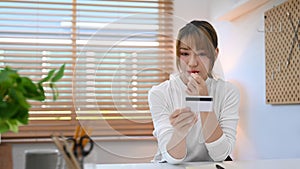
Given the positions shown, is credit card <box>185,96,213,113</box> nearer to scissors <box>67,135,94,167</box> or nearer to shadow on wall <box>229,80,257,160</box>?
scissors <box>67,135,94,167</box>

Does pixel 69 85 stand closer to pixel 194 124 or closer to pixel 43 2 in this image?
pixel 43 2

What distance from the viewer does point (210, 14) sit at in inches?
122

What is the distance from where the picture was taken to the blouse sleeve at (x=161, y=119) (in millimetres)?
1225

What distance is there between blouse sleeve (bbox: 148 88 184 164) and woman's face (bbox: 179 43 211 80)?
0.12 meters

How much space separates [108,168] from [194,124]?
284 mm

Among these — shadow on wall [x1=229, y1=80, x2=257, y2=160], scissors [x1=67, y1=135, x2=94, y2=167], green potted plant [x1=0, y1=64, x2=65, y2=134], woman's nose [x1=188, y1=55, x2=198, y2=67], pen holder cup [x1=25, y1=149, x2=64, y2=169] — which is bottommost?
shadow on wall [x1=229, y1=80, x2=257, y2=160]

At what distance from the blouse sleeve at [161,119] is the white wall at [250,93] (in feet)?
1.78

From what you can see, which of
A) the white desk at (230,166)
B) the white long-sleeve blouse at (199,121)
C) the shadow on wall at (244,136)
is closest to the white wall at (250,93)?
the shadow on wall at (244,136)

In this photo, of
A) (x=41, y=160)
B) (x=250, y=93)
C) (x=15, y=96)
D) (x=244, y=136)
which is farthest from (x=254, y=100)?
(x=15, y=96)

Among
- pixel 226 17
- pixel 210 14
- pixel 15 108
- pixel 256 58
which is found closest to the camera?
pixel 15 108

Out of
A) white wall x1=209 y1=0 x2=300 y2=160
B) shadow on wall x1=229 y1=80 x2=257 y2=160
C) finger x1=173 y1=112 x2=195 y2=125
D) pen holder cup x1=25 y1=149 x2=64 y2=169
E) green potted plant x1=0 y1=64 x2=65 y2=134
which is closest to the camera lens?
green potted plant x1=0 y1=64 x2=65 y2=134

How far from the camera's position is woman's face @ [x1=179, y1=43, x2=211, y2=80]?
1.18 m

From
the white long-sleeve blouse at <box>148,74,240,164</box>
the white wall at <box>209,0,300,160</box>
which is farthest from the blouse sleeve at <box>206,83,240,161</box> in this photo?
the white wall at <box>209,0,300,160</box>

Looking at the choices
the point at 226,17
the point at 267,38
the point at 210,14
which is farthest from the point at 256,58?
the point at 210,14
